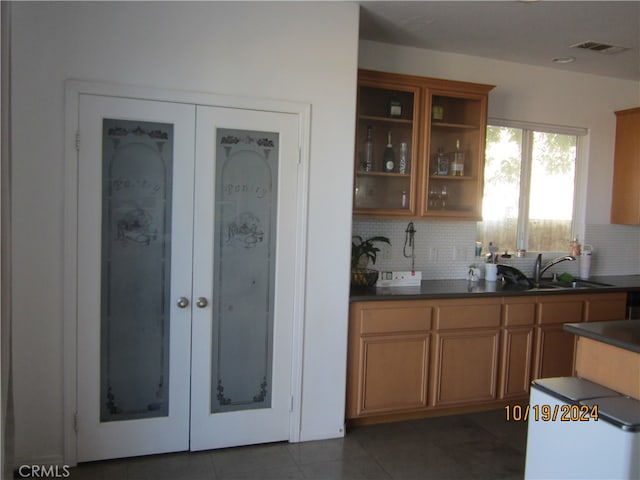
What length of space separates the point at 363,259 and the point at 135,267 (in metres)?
1.61

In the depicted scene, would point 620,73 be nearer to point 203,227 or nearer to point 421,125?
point 421,125

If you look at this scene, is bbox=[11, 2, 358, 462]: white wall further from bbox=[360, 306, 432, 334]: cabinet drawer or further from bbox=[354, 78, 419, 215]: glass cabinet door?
bbox=[354, 78, 419, 215]: glass cabinet door

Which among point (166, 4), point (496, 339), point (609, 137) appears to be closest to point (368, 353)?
point (496, 339)

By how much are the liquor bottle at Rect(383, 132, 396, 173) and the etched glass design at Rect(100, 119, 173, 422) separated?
1.55 meters

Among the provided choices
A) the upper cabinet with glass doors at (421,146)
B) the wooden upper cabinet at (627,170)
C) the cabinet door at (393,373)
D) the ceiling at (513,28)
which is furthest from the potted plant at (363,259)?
the wooden upper cabinet at (627,170)

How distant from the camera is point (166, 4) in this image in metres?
2.71

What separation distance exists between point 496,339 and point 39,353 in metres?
2.88

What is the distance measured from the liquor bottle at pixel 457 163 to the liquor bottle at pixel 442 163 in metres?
0.05

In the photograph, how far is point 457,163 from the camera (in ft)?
12.5

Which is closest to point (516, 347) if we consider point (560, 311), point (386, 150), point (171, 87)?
point (560, 311)

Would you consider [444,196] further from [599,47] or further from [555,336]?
[599,47]

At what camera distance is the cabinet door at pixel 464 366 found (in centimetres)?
344

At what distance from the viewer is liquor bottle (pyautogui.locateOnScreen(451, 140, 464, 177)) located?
3789 millimetres
